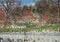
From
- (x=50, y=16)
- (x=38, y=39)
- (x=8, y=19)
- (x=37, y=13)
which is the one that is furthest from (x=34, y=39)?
(x=37, y=13)

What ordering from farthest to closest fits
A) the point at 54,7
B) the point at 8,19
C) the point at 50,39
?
the point at 54,7, the point at 8,19, the point at 50,39

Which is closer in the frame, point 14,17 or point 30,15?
point 14,17

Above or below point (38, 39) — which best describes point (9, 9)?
above

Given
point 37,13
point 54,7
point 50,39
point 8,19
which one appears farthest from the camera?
point 37,13

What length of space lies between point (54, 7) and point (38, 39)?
34.0ft

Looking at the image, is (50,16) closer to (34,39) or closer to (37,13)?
(37,13)

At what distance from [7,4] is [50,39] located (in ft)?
31.9

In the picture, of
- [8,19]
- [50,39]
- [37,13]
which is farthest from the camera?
[37,13]

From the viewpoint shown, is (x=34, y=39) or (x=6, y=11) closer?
(x=34, y=39)

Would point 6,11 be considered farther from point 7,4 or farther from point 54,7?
point 54,7

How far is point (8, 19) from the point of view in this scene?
15961 millimetres

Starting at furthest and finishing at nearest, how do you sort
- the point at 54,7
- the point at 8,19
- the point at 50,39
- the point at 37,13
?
the point at 37,13 → the point at 54,7 → the point at 8,19 → the point at 50,39

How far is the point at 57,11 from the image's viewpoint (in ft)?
58.3

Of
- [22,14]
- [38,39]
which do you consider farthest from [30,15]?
[38,39]
